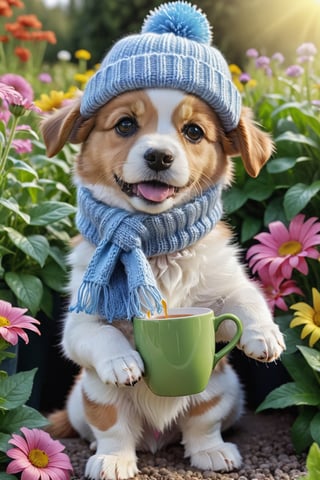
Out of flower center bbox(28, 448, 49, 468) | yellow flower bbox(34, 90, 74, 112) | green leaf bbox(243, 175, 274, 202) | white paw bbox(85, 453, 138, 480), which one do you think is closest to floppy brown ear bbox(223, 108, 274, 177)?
green leaf bbox(243, 175, 274, 202)

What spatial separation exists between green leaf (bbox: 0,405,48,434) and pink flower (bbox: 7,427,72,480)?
5 centimetres

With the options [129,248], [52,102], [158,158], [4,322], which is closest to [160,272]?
[129,248]

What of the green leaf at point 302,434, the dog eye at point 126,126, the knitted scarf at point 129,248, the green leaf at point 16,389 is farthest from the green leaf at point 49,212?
the green leaf at point 302,434

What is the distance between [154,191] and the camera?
2.29 metres

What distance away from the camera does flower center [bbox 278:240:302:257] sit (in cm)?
280

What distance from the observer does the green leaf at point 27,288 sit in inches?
111

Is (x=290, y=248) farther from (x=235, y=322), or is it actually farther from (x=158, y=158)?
(x=158, y=158)

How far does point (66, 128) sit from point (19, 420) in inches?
39.3

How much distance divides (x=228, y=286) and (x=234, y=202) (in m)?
0.83

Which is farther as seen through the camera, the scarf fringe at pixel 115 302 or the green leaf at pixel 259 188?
the green leaf at pixel 259 188

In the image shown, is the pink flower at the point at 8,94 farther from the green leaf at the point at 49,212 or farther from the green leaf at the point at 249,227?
the green leaf at the point at 249,227

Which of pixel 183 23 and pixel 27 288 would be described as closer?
pixel 183 23

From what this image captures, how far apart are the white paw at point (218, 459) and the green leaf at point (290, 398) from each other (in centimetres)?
18

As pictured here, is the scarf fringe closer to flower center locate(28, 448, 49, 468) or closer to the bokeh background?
flower center locate(28, 448, 49, 468)
